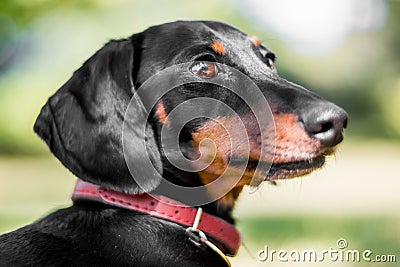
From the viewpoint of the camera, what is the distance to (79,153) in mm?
2852

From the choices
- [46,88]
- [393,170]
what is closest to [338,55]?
[393,170]

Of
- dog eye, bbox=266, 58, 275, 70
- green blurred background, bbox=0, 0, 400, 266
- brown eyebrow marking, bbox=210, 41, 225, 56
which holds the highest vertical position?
brown eyebrow marking, bbox=210, 41, 225, 56

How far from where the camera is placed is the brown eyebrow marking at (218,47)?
3150mm

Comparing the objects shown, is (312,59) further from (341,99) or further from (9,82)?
(9,82)

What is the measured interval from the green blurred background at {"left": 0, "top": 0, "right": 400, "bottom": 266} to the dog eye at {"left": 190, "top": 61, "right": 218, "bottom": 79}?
2330 mm

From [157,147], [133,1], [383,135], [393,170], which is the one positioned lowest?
[383,135]

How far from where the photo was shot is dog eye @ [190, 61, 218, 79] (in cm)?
310

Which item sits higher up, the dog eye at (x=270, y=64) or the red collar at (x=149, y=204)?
the dog eye at (x=270, y=64)

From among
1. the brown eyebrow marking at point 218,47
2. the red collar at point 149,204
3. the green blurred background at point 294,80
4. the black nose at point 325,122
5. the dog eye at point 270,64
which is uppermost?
the brown eyebrow marking at point 218,47

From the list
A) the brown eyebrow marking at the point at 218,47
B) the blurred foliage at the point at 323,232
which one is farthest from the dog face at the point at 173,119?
the blurred foliage at the point at 323,232

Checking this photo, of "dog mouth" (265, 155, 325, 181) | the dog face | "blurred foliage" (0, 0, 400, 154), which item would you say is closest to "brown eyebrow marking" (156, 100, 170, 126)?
the dog face

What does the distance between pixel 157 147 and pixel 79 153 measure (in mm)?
333

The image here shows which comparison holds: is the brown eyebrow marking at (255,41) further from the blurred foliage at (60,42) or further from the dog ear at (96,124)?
the blurred foliage at (60,42)

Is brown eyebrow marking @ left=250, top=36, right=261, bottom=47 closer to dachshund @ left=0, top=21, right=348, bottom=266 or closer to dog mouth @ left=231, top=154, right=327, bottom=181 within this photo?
dachshund @ left=0, top=21, right=348, bottom=266
